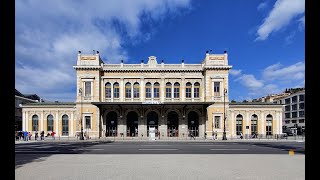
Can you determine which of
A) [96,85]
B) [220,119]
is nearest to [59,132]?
[96,85]

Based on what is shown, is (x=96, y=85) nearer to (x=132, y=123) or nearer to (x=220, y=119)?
(x=132, y=123)

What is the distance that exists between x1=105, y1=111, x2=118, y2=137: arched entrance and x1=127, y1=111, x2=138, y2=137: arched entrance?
2.57 m

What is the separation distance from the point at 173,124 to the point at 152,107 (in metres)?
5.43

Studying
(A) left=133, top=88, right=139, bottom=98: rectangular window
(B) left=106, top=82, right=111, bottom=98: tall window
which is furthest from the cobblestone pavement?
(B) left=106, top=82, right=111, bottom=98: tall window

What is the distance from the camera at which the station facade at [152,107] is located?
50406 millimetres

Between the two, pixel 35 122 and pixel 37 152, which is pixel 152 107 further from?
pixel 37 152

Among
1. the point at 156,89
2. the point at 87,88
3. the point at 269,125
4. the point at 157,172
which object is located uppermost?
the point at 87,88

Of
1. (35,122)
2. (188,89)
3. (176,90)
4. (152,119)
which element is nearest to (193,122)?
(188,89)

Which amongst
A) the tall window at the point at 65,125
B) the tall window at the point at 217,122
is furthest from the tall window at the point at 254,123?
the tall window at the point at 65,125

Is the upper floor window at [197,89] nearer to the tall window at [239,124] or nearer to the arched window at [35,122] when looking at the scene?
the tall window at [239,124]

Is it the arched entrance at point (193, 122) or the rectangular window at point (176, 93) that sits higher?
the rectangular window at point (176, 93)

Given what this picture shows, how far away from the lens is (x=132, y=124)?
169ft

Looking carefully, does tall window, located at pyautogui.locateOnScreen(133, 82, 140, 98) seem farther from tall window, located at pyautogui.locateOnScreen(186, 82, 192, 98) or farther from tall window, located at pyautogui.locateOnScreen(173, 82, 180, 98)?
tall window, located at pyautogui.locateOnScreen(186, 82, 192, 98)

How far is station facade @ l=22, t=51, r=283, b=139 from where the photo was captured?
50406mm
